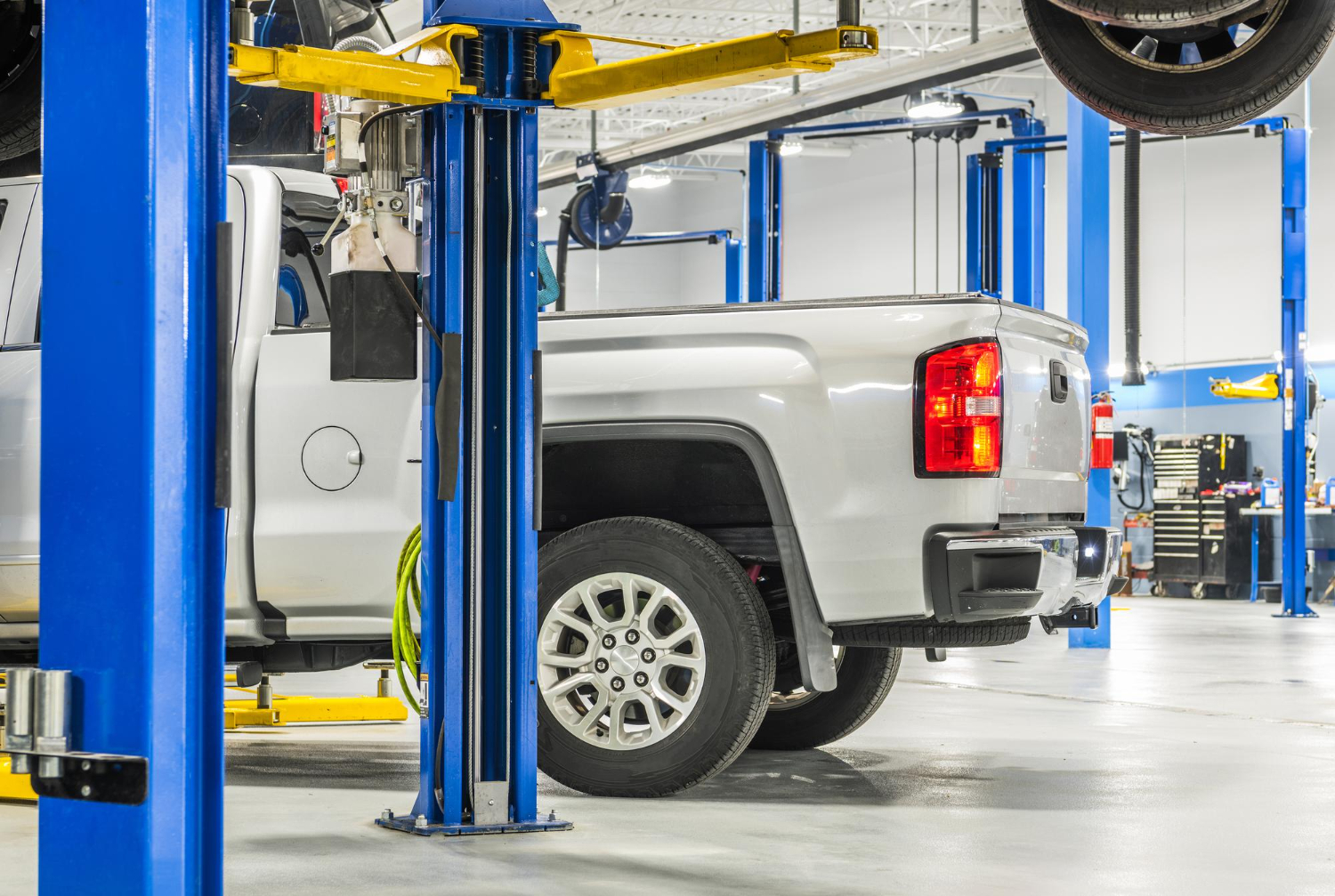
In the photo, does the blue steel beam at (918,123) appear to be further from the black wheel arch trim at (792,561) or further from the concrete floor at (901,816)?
the black wheel arch trim at (792,561)

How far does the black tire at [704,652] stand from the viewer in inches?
175

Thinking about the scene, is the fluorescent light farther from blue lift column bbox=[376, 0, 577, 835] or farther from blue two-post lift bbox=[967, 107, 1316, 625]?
blue lift column bbox=[376, 0, 577, 835]

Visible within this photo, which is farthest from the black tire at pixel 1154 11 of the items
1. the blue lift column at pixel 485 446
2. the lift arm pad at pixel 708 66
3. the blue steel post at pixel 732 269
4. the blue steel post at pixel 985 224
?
the blue steel post at pixel 732 269

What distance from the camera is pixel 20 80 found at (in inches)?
182

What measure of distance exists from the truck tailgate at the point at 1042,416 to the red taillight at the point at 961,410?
0.05 meters

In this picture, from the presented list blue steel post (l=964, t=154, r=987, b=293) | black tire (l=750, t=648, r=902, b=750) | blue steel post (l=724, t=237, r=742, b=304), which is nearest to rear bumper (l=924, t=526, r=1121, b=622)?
Result: black tire (l=750, t=648, r=902, b=750)

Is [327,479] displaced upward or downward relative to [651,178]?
downward

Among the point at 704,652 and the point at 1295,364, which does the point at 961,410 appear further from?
the point at 1295,364

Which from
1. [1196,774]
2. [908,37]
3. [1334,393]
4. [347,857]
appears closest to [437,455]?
[347,857]

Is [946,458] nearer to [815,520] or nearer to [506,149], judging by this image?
[815,520]

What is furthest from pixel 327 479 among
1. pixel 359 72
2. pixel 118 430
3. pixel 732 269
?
pixel 732 269

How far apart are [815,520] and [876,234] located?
22.6m

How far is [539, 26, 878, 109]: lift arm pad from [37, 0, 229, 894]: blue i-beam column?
1.55m

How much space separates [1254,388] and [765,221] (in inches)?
251
